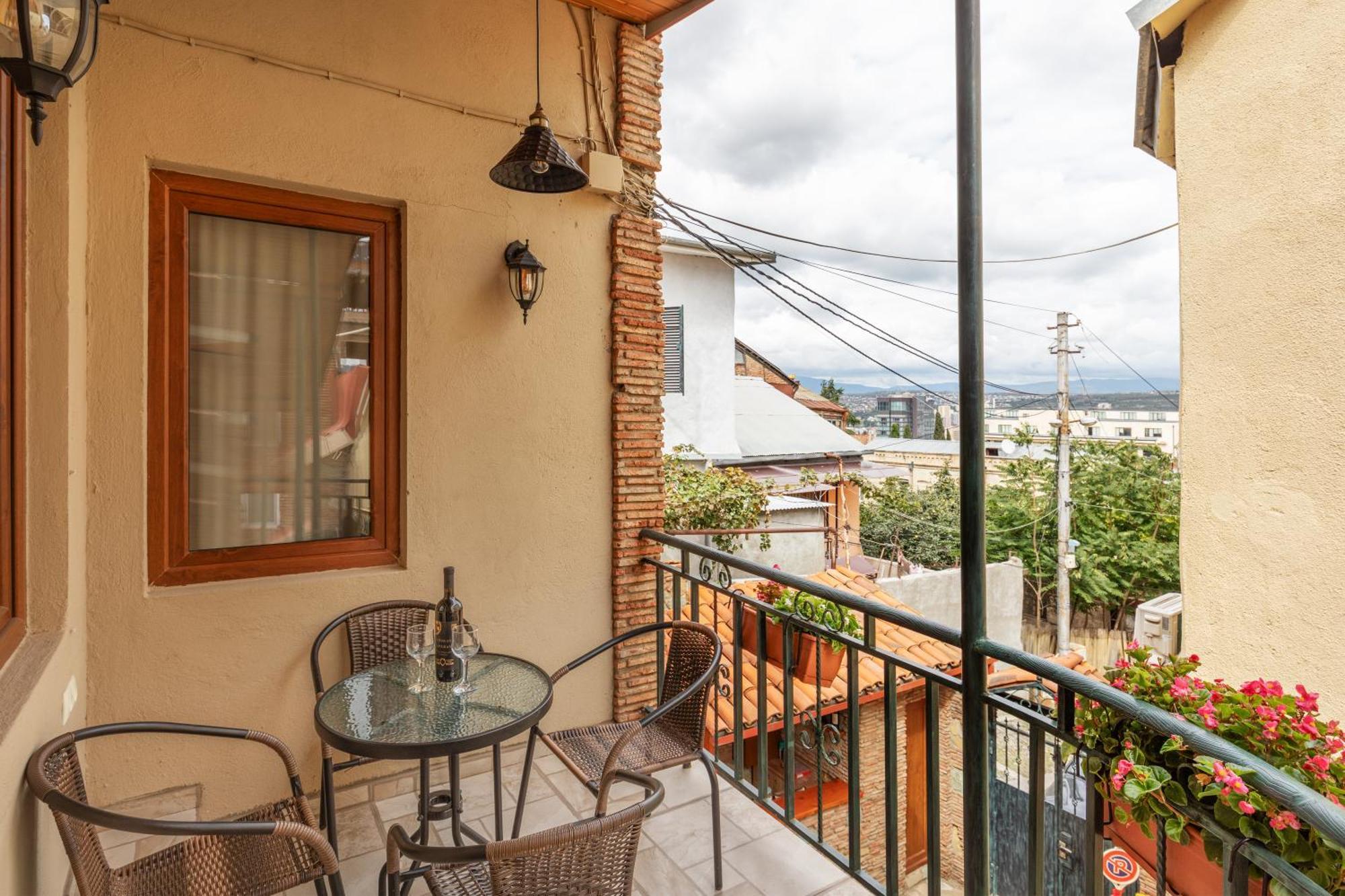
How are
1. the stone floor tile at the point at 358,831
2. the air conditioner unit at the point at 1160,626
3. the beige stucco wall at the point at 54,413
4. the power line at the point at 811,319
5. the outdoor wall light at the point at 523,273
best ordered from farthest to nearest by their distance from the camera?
the air conditioner unit at the point at 1160,626 → the power line at the point at 811,319 → the outdoor wall light at the point at 523,273 → the stone floor tile at the point at 358,831 → the beige stucco wall at the point at 54,413

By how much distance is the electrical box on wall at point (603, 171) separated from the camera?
3.16 metres

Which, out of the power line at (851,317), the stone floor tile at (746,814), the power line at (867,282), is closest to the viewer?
the stone floor tile at (746,814)

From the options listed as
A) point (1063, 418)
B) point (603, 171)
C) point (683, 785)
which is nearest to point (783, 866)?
point (683, 785)

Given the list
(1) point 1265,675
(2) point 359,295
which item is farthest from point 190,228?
(1) point 1265,675

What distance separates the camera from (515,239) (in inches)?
119

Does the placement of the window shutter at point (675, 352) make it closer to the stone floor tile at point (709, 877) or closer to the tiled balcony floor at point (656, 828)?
the tiled balcony floor at point (656, 828)

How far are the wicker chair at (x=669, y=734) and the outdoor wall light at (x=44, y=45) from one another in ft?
6.02

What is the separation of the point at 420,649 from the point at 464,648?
13 cm

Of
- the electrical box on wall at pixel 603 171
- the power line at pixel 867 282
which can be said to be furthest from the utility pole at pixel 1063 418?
the electrical box on wall at pixel 603 171

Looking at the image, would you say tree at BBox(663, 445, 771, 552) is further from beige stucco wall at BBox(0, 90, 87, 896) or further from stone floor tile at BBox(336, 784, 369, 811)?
beige stucco wall at BBox(0, 90, 87, 896)

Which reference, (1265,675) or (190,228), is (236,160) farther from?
(1265,675)

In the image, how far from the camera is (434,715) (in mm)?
1949

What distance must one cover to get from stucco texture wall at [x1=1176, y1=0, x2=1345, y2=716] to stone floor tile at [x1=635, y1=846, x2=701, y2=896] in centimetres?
315

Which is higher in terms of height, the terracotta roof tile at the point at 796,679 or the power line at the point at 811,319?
the power line at the point at 811,319
